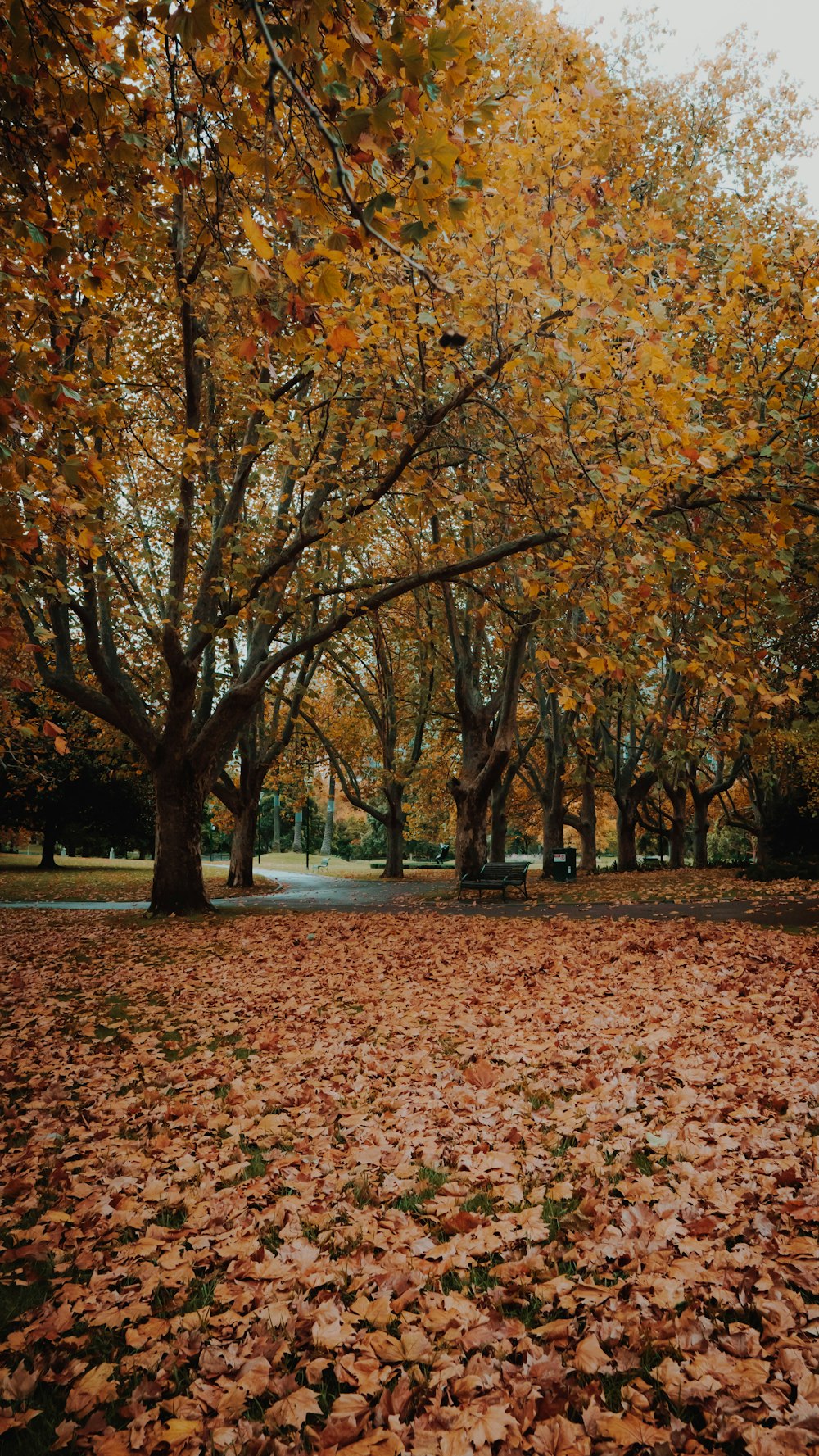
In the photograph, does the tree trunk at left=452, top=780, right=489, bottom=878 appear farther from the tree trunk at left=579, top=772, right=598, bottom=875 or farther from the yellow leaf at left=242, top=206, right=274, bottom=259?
the yellow leaf at left=242, top=206, right=274, bottom=259

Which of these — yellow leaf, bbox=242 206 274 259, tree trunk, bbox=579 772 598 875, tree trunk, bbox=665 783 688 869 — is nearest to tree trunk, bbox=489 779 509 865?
tree trunk, bbox=579 772 598 875

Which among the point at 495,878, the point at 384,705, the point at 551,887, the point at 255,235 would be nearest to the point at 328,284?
the point at 255,235

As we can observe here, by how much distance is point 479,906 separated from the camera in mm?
15594

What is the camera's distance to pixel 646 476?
6.18m

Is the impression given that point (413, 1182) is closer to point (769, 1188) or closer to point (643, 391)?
point (769, 1188)

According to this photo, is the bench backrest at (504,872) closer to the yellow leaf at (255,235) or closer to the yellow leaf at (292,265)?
the yellow leaf at (292,265)

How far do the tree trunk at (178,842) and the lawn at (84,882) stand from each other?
5689mm

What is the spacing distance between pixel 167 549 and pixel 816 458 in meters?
14.1

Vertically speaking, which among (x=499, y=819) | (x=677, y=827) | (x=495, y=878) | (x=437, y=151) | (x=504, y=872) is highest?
(x=437, y=151)

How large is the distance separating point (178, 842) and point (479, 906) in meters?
5.84

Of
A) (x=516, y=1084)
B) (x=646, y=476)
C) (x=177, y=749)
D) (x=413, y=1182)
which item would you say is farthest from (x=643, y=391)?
(x=177, y=749)

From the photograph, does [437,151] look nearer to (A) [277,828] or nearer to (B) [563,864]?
(B) [563,864]

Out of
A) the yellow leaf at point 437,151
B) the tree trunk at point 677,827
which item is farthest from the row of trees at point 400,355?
the tree trunk at point 677,827

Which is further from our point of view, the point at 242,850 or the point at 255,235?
the point at 242,850
